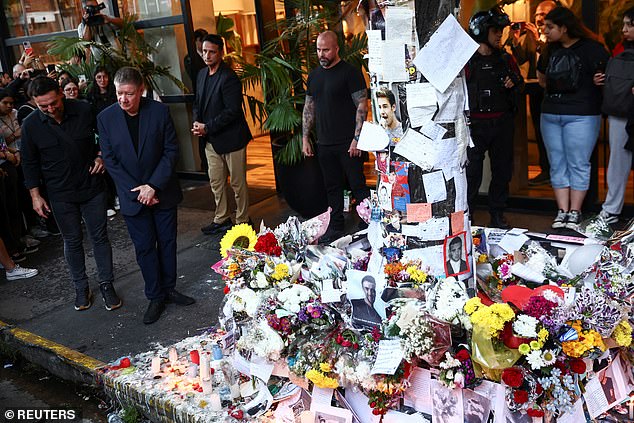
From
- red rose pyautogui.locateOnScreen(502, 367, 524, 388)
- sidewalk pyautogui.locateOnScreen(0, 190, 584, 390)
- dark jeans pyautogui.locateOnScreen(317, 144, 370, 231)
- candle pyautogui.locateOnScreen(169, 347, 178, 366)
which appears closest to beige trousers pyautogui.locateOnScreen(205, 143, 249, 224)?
sidewalk pyautogui.locateOnScreen(0, 190, 584, 390)

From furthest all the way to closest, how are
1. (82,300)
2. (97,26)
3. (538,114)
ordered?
(97,26) < (538,114) < (82,300)

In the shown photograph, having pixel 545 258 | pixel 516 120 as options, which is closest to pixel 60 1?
pixel 516 120

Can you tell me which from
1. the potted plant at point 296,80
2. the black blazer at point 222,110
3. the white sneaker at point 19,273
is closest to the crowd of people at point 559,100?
the potted plant at point 296,80

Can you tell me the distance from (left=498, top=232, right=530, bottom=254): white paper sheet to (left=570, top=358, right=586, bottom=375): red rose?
1.05m

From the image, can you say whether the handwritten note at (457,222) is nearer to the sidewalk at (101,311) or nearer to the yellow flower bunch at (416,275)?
the yellow flower bunch at (416,275)

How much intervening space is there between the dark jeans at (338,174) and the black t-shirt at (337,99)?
0.10m

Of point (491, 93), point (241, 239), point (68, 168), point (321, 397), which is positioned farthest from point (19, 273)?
point (491, 93)

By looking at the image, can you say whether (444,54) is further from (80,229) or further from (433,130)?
(80,229)

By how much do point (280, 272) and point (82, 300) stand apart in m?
2.70

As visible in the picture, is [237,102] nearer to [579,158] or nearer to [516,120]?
[516,120]

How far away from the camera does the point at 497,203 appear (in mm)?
6352

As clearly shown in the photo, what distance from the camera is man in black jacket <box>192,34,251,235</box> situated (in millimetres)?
6719

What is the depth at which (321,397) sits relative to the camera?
3.42 meters

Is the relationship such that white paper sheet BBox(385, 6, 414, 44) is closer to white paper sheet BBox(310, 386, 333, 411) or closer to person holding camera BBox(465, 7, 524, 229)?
white paper sheet BBox(310, 386, 333, 411)
